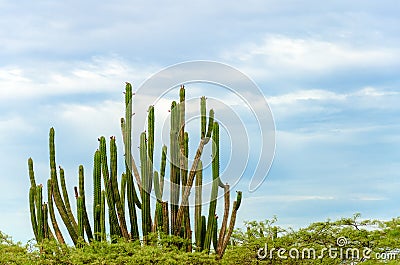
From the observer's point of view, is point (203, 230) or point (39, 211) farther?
point (39, 211)

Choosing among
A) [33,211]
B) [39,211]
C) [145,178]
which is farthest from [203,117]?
[33,211]

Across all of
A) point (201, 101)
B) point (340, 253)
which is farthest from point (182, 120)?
point (340, 253)

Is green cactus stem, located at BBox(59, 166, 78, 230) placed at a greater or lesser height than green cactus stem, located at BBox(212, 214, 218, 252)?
greater

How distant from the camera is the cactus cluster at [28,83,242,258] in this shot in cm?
870

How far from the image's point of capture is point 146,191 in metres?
8.66

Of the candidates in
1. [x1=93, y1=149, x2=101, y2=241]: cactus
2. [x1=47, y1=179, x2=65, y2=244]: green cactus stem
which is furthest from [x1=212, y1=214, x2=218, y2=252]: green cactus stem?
[x1=47, y1=179, x2=65, y2=244]: green cactus stem

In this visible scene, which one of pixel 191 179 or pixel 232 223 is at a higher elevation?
pixel 191 179

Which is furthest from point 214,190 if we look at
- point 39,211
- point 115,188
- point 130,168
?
point 39,211

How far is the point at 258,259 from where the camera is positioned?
923 centimetres

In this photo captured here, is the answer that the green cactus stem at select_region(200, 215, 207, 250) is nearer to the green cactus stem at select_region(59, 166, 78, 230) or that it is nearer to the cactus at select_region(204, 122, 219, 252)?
the cactus at select_region(204, 122, 219, 252)

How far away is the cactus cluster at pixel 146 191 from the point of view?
8703 millimetres

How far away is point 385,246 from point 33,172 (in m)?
5.43

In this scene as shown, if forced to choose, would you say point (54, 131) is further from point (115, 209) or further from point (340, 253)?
point (340, 253)

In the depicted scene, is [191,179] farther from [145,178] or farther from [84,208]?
[84,208]
